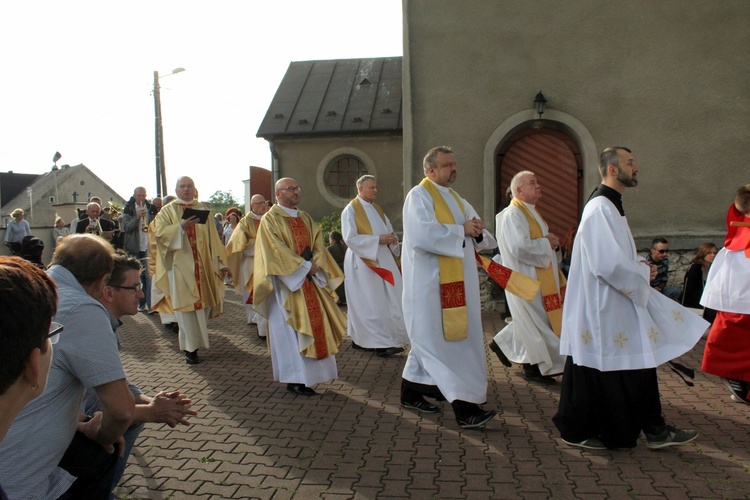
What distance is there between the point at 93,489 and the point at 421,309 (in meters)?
3.03

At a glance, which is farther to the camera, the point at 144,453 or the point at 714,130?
the point at 714,130

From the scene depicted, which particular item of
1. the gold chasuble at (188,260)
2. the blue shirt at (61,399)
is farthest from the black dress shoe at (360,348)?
the blue shirt at (61,399)

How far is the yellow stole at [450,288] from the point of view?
17.1 feet

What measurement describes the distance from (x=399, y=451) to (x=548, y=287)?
255 cm

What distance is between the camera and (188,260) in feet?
26.6

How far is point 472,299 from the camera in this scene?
5402mm

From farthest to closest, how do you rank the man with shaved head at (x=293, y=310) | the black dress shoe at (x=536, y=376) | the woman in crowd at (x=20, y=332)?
1. the black dress shoe at (x=536, y=376)
2. the man with shaved head at (x=293, y=310)
3. the woman in crowd at (x=20, y=332)

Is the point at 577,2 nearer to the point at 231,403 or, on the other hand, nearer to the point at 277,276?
the point at 277,276

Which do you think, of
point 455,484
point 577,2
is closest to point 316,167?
point 577,2

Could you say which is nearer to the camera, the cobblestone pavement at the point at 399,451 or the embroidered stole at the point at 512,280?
the cobblestone pavement at the point at 399,451

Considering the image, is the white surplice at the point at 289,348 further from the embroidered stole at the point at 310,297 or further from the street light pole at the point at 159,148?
the street light pole at the point at 159,148

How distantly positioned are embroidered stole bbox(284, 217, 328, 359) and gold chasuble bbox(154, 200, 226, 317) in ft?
6.26

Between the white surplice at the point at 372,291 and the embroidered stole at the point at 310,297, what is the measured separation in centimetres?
134

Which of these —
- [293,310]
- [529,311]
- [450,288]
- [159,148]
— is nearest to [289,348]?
[293,310]
